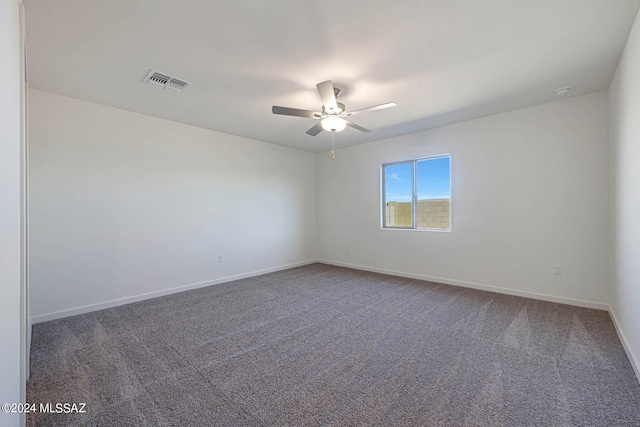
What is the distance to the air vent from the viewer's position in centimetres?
264

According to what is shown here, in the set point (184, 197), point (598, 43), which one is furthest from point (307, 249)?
point (598, 43)

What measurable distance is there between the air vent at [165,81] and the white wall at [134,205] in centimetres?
111

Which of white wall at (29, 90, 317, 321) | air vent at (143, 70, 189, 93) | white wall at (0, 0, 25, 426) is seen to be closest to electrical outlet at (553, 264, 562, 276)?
white wall at (29, 90, 317, 321)

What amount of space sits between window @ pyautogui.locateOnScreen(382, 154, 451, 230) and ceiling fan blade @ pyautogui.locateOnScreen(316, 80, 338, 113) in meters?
2.47

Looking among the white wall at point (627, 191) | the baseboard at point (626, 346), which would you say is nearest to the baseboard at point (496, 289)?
the baseboard at point (626, 346)

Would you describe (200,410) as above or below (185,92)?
below

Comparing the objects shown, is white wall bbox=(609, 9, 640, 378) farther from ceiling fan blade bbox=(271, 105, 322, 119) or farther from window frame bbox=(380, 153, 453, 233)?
ceiling fan blade bbox=(271, 105, 322, 119)

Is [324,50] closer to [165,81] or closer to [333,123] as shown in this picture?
[333,123]

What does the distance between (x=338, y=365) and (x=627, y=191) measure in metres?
2.86

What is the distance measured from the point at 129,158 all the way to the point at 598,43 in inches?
199

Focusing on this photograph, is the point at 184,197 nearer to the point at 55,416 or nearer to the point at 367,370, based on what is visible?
the point at 55,416

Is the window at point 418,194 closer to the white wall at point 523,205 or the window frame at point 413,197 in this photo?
the window frame at point 413,197

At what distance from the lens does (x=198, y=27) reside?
1979 millimetres

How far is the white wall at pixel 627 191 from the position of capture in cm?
199
